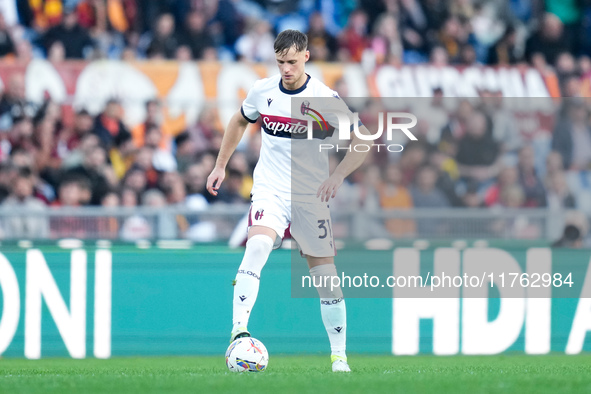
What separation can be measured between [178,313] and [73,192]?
67.0 inches

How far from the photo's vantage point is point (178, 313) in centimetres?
973

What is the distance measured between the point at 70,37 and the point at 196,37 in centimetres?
178

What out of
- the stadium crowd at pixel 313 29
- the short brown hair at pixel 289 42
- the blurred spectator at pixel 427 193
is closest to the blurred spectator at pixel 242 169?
the blurred spectator at pixel 427 193

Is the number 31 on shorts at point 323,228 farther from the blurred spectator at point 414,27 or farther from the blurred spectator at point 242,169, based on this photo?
the blurred spectator at point 414,27

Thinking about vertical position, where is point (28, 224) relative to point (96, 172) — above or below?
below

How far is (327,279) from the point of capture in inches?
261

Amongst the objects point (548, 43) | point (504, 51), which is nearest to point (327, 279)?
point (504, 51)

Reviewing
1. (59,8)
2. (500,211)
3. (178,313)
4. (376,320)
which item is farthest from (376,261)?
(59,8)

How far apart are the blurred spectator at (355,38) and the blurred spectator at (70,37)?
12.1 ft

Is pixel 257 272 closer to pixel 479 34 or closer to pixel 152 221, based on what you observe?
pixel 152 221

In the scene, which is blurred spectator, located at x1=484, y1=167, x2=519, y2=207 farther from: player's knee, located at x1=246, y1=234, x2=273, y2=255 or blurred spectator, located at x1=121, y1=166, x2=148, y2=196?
player's knee, located at x1=246, y1=234, x2=273, y2=255

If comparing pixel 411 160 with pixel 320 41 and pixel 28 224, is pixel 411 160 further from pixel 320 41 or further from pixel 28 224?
pixel 28 224

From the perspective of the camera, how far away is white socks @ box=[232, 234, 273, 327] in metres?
6.31

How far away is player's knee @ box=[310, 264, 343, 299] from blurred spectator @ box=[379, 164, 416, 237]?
341cm
